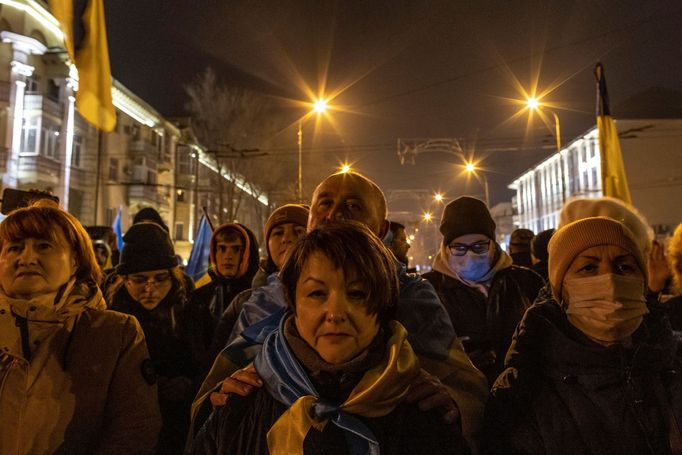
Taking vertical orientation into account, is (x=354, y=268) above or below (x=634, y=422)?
above

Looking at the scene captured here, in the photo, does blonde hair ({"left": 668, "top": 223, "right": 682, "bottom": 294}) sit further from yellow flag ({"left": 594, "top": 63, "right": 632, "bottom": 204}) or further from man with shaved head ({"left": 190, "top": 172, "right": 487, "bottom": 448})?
yellow flag ({"left": 594, "top": 63, "right": 632, "bottom": 204})

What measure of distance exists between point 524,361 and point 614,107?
61783 mm

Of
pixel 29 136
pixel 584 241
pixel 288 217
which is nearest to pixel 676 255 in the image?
pixel 584 241

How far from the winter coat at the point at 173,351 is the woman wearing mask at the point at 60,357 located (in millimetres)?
813

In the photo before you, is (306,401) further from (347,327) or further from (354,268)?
(354,268)

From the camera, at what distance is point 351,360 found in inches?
73.7

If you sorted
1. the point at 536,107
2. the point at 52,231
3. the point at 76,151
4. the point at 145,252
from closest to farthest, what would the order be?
the point at 52,231
the point at 145,252
the point at 536,107
the point at 76,151

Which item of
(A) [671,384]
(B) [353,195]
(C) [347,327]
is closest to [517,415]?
(A) [671,384]

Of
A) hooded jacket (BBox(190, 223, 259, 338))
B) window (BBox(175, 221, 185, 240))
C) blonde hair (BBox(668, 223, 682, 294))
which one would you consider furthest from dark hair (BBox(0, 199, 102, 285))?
window (BBox(175, 221, 185, 240))

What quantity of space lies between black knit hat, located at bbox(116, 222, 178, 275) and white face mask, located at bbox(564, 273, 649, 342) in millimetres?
3141

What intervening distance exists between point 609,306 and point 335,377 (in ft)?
4.21

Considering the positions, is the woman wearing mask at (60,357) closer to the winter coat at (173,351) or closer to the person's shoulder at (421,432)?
the winter coat at (173,351)

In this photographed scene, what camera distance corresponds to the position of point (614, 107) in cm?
5562

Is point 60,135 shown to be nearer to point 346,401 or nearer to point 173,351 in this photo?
point 173,351
